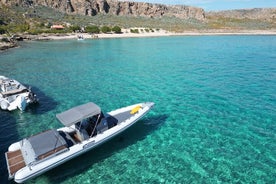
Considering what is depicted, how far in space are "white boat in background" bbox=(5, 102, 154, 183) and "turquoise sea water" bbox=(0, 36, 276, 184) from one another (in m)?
1.13

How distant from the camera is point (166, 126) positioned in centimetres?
1772

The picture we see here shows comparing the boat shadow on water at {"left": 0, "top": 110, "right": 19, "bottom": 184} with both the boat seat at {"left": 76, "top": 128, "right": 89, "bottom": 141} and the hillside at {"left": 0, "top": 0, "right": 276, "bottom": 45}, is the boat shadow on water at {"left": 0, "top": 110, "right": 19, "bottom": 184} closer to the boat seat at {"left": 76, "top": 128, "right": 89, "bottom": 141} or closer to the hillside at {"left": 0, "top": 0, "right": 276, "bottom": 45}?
the boat seat at {"left": 76, "top": 128, "right": 89, "bottom": 141}

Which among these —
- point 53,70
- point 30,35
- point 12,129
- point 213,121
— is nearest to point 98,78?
point 53,70

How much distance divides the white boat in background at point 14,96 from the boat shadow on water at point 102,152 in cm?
987

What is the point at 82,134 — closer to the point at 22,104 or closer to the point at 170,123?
the point at 170,123

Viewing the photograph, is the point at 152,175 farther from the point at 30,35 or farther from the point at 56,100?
the point at 30,35

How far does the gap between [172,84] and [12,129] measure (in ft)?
60.9

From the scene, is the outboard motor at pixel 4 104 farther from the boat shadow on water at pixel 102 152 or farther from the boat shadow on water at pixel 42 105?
the boat shadow on water at pixel 102 152

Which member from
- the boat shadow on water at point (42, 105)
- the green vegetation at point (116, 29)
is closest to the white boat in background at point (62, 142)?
the boat shadow on water at point (42, 105)

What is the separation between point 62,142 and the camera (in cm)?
1252

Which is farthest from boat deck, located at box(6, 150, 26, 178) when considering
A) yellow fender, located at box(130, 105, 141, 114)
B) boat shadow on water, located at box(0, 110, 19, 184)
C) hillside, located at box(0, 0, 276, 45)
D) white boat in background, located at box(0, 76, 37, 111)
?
hillside, located at box(0, 0, 276, 45)

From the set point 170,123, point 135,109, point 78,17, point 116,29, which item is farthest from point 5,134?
point 78,17

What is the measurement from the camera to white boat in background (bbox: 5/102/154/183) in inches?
445

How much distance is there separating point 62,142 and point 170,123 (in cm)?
887
